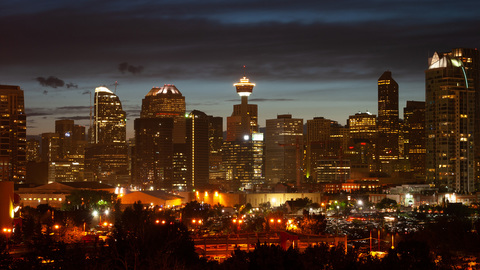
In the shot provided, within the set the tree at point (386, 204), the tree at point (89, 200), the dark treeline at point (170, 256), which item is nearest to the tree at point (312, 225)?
the dark treeline at point (170, 256)

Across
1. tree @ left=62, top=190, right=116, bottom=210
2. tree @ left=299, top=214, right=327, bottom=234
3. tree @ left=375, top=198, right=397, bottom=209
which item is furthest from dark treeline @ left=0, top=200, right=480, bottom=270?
tree @ left=375, top=198, right=397, bottom=209

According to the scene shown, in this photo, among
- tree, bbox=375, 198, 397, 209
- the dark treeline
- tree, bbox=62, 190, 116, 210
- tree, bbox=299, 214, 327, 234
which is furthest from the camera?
tree, bbox=375, 198, 397, 209

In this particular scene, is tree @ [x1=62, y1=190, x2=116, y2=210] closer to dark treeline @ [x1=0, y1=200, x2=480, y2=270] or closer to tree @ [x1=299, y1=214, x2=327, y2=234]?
tree @ [x1=299, y1=214, x2=327, y2=234]

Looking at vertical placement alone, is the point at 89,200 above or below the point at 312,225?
below

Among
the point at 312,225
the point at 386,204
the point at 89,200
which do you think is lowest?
the point at 386,204

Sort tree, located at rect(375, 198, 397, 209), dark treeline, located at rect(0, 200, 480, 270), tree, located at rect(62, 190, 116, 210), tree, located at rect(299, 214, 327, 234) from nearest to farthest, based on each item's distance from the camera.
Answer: dark treeline, located at rect(0, 200, 480, 270) < tree, located at rect(299, 214, 327, 234) < tree, located at rect(62, 190, 116, 210) < tree, located at rect(375, 198, 397, 209)

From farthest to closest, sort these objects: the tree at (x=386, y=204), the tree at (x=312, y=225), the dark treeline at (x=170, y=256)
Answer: the tree at (x=386, y=204) < the tree at (x=312, y=225) < the dark treeline at (x=170, y=256)

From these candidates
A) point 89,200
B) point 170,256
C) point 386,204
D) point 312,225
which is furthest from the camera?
point 386,204

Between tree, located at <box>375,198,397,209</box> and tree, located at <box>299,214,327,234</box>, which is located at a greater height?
tree, located at <box>299,214,327,234</box>

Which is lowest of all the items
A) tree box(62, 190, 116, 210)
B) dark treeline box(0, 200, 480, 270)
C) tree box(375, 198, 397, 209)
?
→ tree box(375, 198, 397, 209)

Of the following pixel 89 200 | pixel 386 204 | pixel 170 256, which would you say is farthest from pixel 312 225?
pixel 386 204

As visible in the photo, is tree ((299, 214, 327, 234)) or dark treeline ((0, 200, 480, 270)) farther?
tree ((299, 214, 327, 234))

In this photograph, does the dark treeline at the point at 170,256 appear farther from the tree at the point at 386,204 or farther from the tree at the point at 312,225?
the tree at the point at 386,204

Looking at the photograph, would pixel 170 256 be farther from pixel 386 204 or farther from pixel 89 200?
pixel 386 204
